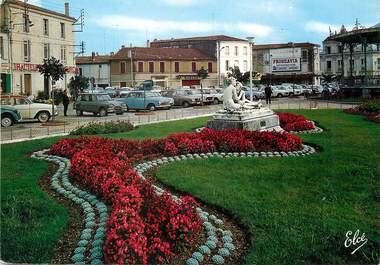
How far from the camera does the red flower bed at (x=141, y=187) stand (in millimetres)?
5219

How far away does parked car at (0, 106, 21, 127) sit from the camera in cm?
1739

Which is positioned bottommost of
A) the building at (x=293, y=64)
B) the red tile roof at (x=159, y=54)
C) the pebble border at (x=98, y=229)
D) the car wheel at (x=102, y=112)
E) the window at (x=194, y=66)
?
the pebble border at (x=98, y=229)

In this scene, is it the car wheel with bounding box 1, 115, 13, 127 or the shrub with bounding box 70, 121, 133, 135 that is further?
the car wheel with bounding box 1, 115, 13, 127

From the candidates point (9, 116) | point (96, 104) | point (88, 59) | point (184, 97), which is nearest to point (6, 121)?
point (9, 116)

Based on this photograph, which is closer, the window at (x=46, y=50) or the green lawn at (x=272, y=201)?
the green lawn at (x=272, y=201)

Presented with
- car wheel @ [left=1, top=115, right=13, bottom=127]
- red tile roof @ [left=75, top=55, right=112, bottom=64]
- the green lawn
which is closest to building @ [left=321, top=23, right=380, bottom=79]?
red tile roof @ [left=75, top=55, right=112, bottom=64]

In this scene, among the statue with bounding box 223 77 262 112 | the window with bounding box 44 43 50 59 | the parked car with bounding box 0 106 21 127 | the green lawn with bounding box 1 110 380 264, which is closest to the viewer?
the green lawn with bounding box 1 110 380 264

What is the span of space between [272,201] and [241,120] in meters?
6.50

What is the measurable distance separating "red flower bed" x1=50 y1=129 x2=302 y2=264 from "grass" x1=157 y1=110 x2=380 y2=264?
0.87 metres

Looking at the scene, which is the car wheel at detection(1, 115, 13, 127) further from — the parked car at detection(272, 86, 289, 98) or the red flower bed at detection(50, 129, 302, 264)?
the parked car at detection(272, 86, 289, 98)

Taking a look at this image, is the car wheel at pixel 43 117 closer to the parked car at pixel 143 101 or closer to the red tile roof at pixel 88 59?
the red tile roof at pixel 88 59

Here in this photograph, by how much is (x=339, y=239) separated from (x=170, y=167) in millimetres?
4612

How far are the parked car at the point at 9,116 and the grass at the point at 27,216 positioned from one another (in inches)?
312

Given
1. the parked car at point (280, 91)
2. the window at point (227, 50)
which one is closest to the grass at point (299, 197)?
the window at point (227, 50)
